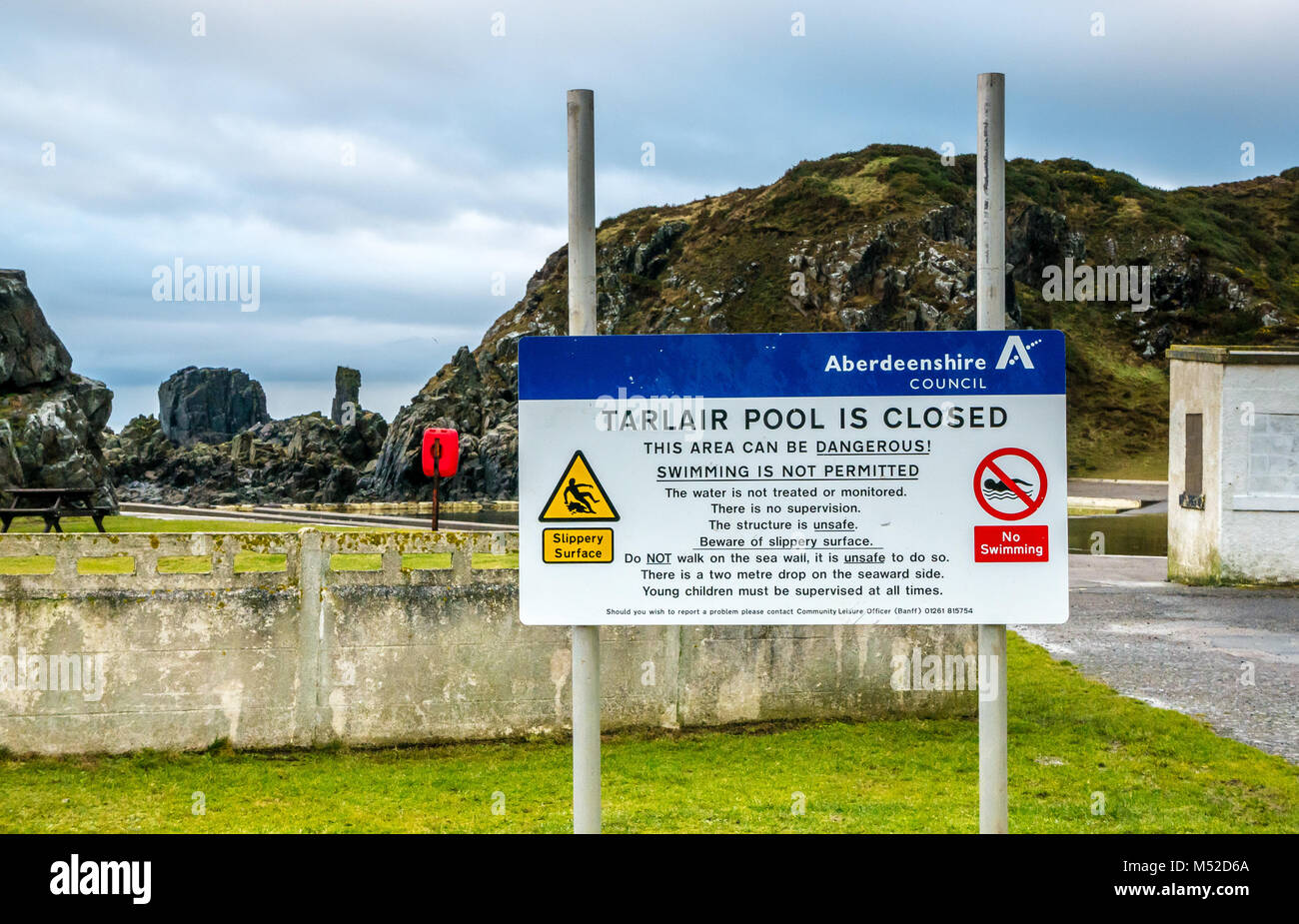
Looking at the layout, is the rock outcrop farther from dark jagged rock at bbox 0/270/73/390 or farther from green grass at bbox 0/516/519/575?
green grass at bbox 0/516/519/575

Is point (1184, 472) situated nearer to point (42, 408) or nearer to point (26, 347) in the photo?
point (42, 408)

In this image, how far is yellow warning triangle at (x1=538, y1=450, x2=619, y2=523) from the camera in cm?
477

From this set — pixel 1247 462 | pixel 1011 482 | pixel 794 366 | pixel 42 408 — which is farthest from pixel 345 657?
pixel 42 408

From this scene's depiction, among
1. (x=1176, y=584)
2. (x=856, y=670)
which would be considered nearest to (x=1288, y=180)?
(x=1176, y=584)

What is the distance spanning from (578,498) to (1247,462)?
53.1ft

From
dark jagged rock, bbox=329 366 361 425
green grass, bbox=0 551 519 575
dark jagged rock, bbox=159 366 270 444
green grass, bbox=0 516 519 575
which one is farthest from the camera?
dark jagged rock, bbox=159 366 270 444

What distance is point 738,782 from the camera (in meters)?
8.55

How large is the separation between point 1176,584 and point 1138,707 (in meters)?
9.32

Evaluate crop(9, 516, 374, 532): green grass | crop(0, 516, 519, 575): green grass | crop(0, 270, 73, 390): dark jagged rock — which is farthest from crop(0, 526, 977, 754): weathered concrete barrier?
crop(0, 270, 73, 390): dark jagged rock

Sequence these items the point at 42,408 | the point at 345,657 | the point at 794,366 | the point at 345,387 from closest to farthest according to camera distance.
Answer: the point at 794,366 < the point at 345,657 < the point at 42,408 < the point at 345,387

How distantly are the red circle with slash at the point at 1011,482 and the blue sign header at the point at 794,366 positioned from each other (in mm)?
276

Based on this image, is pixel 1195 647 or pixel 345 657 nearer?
pixel 345 657

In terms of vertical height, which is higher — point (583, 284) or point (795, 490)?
point (583, 284)

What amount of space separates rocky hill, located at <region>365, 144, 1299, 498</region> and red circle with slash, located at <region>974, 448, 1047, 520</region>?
272ft
